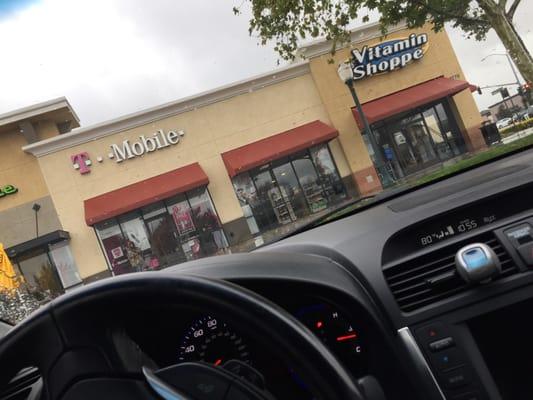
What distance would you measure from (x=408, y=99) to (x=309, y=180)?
5.57 meters

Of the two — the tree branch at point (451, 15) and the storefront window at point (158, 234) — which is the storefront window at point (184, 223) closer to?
the storefront window at point (158, 234)

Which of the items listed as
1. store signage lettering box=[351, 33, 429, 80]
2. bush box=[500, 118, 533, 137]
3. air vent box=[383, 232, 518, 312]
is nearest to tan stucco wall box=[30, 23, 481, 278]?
store signage lettering box=[351, 33, 429, 80]

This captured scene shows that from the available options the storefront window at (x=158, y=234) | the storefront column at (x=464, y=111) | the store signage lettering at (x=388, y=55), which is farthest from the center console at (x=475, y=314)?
the storefront column at (x=464, y=111)

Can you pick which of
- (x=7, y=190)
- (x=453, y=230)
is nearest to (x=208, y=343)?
(x=453, y=230)

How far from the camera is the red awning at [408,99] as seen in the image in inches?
748

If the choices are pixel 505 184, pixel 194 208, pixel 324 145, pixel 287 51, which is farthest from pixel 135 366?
pixel 324 145

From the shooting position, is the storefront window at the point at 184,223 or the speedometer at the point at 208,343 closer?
the speedometer at the point at 208,343

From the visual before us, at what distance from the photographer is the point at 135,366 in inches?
38.2

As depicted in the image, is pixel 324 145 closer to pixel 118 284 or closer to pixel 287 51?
pixel 287 51

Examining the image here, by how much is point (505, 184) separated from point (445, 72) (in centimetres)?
2122

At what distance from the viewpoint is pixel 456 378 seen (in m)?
1.41

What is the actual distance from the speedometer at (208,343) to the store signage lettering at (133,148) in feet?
58.6

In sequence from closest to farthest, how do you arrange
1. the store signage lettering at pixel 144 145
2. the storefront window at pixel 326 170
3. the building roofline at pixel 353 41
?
the store signage lettering at pixel 144 145, the storefront window at pixel 326 170, the building roofline at pixel 353 41

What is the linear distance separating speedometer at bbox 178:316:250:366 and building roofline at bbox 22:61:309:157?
18.2 m
